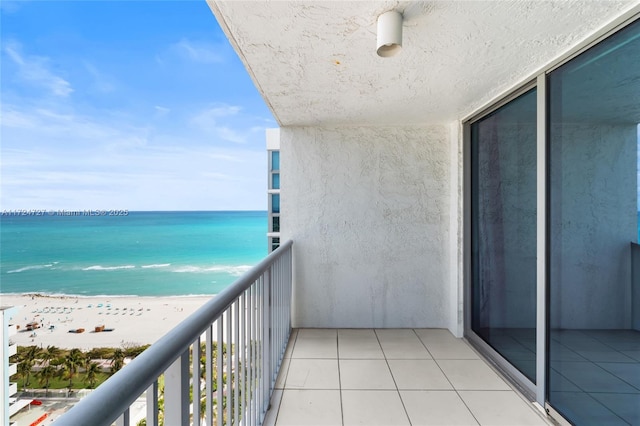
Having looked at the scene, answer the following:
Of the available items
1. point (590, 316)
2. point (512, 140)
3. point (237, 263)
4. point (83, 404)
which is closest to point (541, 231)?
point (590, 316)

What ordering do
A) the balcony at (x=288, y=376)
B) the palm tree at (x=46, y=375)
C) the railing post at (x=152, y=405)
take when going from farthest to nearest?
1. the palm tree at (x=46, y=375)
2. the balcony at (x=288, y=376)
3. the railing post at (x=152, y=405)

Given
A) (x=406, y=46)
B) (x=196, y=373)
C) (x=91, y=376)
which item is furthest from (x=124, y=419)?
(x=91, y=376)

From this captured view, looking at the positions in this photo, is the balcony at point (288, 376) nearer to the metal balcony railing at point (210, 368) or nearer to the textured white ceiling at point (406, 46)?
the metal balcony railing at point (210, 368)

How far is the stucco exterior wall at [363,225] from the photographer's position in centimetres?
356

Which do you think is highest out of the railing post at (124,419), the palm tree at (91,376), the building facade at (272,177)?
the building facade at (272,177)

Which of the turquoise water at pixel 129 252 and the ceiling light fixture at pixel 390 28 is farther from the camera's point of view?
the turquoise water at pixel 129 252

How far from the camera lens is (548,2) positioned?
1.42 meters

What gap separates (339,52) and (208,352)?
1.70 m

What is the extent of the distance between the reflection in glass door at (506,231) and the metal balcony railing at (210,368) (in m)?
1.83

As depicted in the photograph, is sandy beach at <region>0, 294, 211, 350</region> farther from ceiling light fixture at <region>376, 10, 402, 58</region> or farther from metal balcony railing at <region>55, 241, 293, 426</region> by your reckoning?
ceiling light fixture at <region>376, 10, 402, 58</region>

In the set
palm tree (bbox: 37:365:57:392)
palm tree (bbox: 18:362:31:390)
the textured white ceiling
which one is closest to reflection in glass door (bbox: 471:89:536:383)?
the textured white ceiling

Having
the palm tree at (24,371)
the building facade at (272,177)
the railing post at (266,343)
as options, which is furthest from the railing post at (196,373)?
the building facade at (272,177)

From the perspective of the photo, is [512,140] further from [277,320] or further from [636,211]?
[277,320]

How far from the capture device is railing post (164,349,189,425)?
2.70ft
